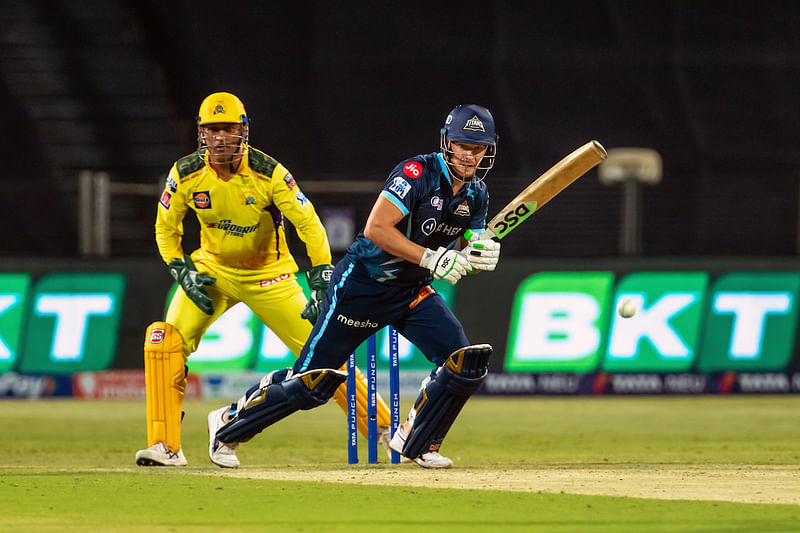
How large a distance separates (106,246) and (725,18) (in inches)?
428

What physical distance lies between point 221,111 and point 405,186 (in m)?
1.53

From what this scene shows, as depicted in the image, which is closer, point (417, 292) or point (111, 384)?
point (417, 292)

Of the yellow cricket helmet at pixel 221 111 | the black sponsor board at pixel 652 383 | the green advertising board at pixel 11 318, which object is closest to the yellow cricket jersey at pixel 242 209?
the yellow cricket helmet at pixel 221 111

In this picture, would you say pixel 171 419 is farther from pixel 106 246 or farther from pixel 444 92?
pixel 444 92

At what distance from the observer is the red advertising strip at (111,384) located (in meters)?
14.0

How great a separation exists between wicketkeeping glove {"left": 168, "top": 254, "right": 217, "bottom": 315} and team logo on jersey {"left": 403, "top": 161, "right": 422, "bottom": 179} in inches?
65.1

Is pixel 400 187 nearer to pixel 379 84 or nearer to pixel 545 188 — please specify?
pixel 545 188

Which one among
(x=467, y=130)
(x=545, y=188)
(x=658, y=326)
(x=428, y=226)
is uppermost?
(x=467, y=130)

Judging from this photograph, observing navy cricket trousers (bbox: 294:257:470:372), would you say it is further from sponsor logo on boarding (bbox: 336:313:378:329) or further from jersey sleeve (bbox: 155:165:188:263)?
jersey sleeve (bbox: 155:165:188:263)

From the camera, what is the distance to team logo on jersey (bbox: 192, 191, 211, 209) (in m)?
7.97

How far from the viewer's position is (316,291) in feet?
26.3

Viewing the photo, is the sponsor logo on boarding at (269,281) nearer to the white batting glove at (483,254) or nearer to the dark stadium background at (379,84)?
the white batting glove at (483,254)

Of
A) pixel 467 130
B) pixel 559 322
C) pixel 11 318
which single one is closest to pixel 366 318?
pixel 467 130

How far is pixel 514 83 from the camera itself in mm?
20109
